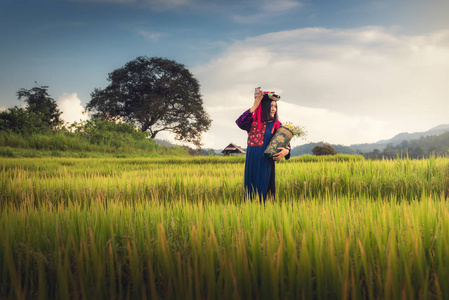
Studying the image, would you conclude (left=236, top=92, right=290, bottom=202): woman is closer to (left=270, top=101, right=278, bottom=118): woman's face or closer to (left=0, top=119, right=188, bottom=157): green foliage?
(left=270, top=101, right=278, bottom=118): woman's face

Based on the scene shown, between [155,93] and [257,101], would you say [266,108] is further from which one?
[155,93]

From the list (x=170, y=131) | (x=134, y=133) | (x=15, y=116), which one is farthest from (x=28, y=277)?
(x=170, y=131)

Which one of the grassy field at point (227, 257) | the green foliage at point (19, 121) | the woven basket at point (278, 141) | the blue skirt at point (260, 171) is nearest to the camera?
the grassy field at point (227, 257)

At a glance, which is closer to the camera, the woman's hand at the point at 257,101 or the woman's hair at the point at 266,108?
the woman's hand at the point at 257,101

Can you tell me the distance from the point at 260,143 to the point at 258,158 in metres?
0.21

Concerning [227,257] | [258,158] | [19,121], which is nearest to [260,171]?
[258,158]

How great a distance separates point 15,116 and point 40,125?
5.30 ft

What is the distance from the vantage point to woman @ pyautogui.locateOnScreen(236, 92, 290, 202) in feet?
12.5

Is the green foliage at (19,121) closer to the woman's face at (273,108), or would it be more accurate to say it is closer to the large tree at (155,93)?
the large tree at (155,93)

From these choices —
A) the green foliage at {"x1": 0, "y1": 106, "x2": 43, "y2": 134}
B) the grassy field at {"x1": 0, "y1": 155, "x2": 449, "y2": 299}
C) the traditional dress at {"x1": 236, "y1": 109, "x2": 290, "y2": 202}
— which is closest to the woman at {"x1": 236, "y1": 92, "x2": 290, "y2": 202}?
the traditional dress at {"x1": 236, "y1": 109, "x2": 290, "y2": 202}

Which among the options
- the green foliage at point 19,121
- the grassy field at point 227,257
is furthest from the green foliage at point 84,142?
the grassy field at point 227,257

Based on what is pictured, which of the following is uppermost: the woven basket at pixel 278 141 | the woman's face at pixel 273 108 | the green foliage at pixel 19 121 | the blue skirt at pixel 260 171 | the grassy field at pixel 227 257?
the green foliage at pixel 19 121

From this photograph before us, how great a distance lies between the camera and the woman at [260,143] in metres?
3.81

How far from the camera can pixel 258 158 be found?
3861 millimetres
